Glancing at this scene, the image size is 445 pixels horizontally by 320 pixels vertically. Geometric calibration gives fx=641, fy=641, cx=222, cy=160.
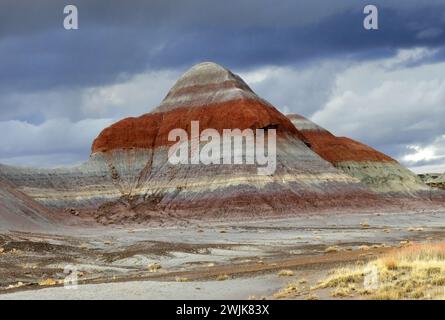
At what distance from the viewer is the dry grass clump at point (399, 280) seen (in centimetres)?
1605

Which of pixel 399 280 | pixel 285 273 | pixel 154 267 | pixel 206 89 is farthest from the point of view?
pixel 206 89

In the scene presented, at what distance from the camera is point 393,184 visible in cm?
13938

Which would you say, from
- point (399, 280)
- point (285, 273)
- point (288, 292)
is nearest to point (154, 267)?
point (285, 273)

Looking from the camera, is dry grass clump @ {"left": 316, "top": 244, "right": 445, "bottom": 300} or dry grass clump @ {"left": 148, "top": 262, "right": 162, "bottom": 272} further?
dry grass clump @ {"left": 148, "top": 262, "right": 162, "bottom": 272}

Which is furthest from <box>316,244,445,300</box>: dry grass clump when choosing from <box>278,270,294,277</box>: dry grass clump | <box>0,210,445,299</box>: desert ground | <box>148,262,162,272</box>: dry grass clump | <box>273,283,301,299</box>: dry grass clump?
<box>148,262,162,272</box>: dry grass clump

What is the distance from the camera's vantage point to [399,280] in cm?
1798

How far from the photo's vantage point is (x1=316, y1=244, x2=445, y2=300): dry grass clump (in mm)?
16047

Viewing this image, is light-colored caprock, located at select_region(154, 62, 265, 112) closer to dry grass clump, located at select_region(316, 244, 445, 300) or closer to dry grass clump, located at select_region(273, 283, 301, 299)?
dry grass clump, located at select_region(316, 244, 445, 300)

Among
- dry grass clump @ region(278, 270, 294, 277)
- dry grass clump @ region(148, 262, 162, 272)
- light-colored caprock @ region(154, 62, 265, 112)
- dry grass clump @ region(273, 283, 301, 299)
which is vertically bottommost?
dry grass clump @ region(273, 283, 301, 299)

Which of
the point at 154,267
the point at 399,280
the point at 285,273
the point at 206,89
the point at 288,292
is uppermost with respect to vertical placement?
the point at 206,89

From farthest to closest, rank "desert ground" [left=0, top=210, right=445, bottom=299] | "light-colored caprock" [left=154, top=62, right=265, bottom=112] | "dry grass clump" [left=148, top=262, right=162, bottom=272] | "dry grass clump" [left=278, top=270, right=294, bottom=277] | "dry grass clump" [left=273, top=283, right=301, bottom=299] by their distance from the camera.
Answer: "light-colored caprock" [left=154, top=62, right=265, bottom=112], "dry grass clump" [left=148, top=262, right=162, bottom=272], "dry grass clump" [left=278, top=270, right=294, bottom=277], "desert ground" [left=0, top=210, right=445, bottom=299], "dry grass clump" [left=273, top=283, right=301, bottom=299]

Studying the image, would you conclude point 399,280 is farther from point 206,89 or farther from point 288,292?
point 206,89
